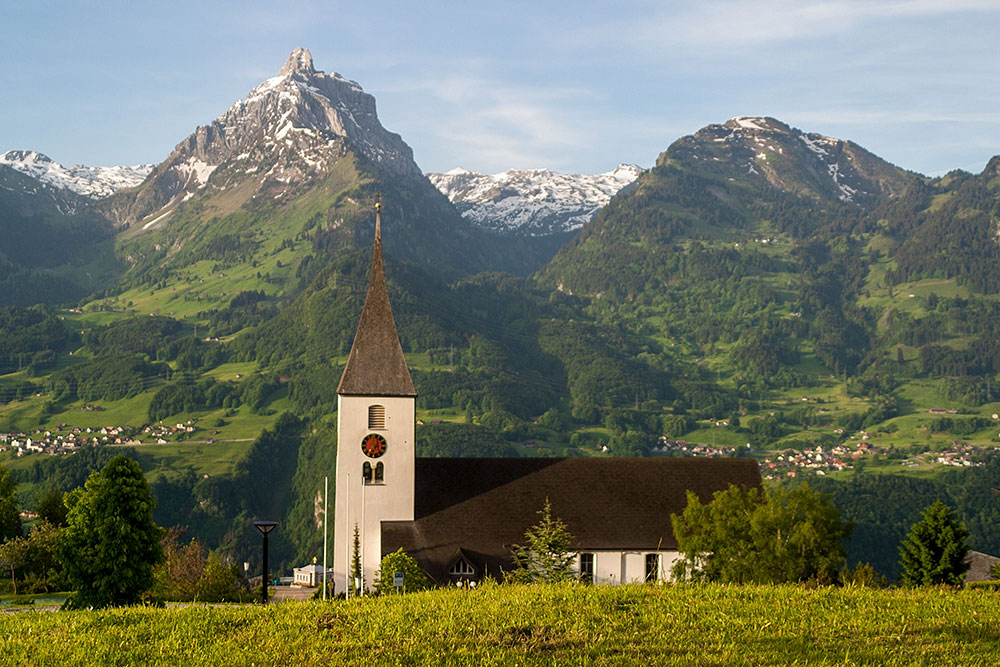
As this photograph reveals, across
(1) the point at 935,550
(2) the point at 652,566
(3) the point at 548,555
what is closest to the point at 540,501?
(2) the point at 652,566

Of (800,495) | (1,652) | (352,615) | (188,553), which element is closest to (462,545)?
(800,495)

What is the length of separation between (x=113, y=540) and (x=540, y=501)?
86.7 ft

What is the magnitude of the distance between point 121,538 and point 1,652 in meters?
47.4

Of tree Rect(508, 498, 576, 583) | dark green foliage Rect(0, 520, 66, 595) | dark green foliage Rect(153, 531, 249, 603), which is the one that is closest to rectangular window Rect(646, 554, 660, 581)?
tree Rect(508, 498, 576, 583)

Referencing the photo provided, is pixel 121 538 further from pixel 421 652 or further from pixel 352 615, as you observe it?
pixel 421 652

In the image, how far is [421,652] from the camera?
20.4m

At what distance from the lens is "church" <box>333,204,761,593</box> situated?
62.0 m

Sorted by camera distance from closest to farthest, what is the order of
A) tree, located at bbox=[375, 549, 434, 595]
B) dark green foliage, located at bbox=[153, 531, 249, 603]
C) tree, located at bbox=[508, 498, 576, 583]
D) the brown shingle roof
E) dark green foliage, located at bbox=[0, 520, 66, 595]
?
tree, located at bbox=[508, 498, 576, 583] < tree, located at bbox=[375, 549, 434, 595] < the brown shingle roof < dark green foliage, located at bbox=[153, 531, 249, 603] < dark green foliage, located at bbox=[0, 520, 66, 595]

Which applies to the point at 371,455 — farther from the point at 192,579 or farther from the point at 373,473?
the point at 192,579

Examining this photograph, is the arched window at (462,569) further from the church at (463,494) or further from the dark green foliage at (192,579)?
the dark green foliage at (192,579)

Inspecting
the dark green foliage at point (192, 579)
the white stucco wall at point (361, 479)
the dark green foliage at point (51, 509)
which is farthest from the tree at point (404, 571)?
the dark green foliage at point (51, 509)

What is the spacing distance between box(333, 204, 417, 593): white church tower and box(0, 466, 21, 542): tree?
1423 inches

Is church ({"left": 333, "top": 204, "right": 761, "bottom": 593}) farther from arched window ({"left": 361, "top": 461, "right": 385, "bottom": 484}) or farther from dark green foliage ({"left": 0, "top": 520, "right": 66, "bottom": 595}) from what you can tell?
dark green foliage ({"left": 0, "top": 520, "right": 66, "bottom": 595})

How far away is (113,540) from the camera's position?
6575cm
